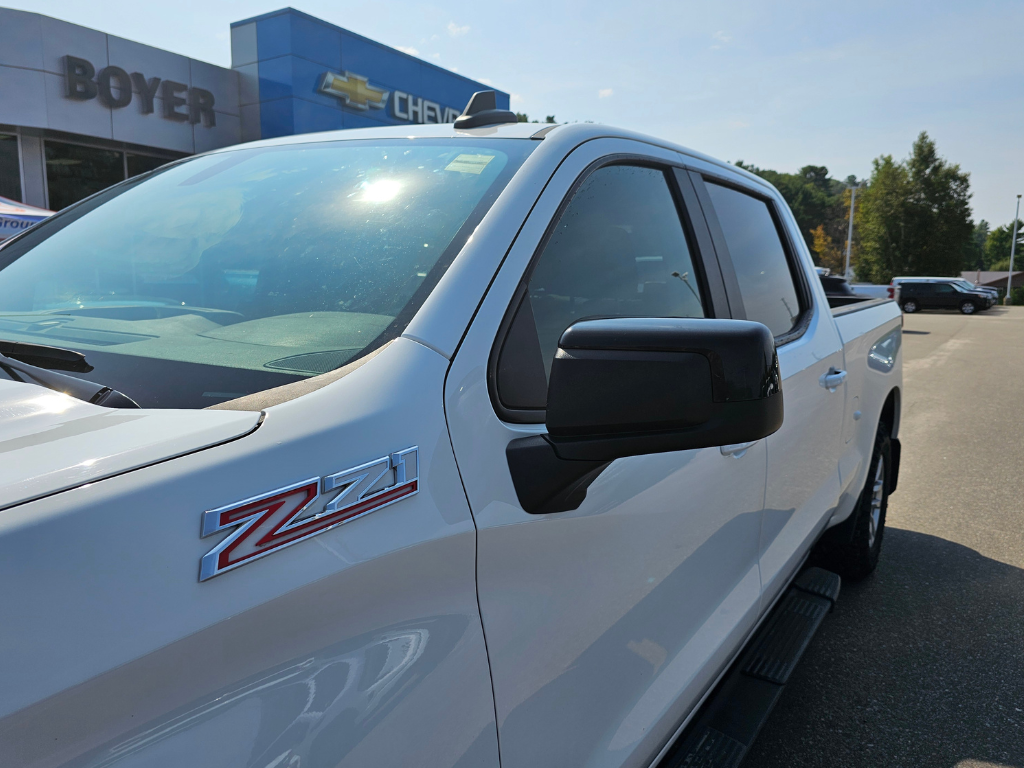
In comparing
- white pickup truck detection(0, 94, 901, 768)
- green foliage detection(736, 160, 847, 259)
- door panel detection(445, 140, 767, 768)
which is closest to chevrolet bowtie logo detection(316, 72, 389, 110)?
white pickup truck detection(0, 94, 901, 768)

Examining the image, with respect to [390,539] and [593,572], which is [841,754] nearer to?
[593,572]

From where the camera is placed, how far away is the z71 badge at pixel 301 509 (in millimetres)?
825

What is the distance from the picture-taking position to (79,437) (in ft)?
3.07

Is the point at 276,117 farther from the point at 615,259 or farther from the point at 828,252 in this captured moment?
the point at 828,252

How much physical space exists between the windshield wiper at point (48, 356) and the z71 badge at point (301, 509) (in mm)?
593

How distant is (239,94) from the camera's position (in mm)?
16812

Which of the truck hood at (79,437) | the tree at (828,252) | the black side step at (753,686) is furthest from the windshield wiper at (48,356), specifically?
the tree at (828,252)

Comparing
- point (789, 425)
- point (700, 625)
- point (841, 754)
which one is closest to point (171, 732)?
point (700, 625)

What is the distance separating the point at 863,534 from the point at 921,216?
186 feet

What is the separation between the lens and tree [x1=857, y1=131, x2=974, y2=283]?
51.9 m

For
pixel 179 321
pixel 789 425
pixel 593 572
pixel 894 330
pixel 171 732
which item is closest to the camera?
pixel 171 732

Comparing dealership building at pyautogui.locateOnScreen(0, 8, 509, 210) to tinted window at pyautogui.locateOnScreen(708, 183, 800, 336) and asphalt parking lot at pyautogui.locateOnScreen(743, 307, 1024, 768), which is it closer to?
asphalt parking lot at pyautogui.locateOnScreen(743, 307, 1024, 768)

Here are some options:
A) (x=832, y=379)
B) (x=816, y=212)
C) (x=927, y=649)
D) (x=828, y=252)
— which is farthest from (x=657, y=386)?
(x=816, y=212)

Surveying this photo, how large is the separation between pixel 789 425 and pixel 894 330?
2.07 meters
